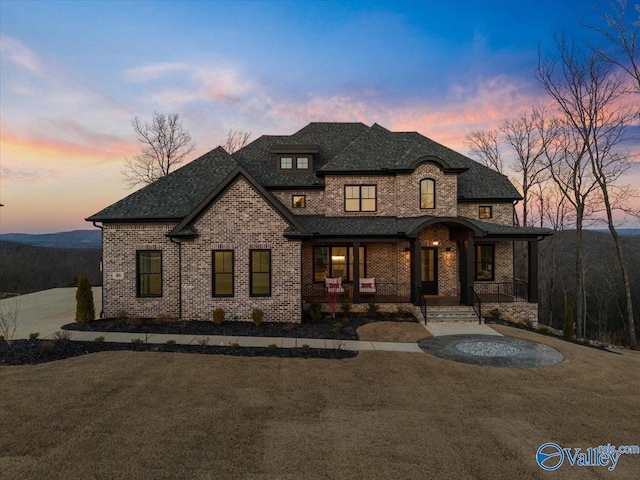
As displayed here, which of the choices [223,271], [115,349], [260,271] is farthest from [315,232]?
[115,349]

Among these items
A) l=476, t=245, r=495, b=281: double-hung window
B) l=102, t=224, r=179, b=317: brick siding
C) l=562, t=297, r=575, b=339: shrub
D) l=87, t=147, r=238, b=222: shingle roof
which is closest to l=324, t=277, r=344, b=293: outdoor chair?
l=102, t=224, r=179, b=317: brick siding

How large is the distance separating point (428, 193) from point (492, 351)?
30.1 ft

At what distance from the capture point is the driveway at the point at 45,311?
12.1m

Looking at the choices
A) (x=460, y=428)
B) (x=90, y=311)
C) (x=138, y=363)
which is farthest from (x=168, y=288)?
(x=460, y=428)

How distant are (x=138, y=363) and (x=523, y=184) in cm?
2960

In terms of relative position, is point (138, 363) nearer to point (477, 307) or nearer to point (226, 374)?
point (226, 374)

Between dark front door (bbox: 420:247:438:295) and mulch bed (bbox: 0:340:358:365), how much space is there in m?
8.94

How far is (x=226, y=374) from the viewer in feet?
26.5

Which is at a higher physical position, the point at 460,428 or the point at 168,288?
the point at 168,288

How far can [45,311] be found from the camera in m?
15.4

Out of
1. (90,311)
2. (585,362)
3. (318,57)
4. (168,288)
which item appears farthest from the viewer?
(318,57)

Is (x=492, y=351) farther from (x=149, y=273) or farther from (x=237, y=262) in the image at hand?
(x=149, y=273)
